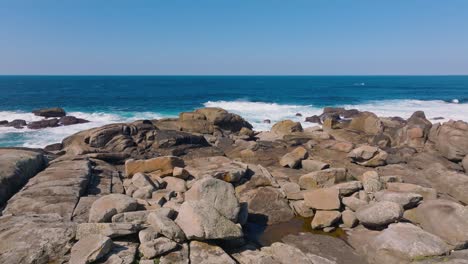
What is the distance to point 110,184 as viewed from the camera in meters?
15.6

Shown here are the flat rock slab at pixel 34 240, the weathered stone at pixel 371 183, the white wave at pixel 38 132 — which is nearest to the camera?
the flat rock slab at pixel 34 240

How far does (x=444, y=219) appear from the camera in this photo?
12.4 metres

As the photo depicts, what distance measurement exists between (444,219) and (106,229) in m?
11.1

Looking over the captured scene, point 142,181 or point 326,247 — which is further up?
point 142,181

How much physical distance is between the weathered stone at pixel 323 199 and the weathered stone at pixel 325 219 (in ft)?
1.13

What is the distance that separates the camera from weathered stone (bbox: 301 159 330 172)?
1892 centimetres

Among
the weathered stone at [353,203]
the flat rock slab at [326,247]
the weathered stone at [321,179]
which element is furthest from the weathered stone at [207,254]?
the weathered stone at [321,179]

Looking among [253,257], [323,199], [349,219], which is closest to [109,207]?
[253,257]

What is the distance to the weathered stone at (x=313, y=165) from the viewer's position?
18.9 meters

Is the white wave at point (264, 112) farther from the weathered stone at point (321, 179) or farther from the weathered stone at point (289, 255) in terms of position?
the weathered stone at point (289, 255)

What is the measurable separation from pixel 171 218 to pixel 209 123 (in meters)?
18.5

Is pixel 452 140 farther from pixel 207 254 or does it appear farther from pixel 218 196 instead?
pixel 207 254

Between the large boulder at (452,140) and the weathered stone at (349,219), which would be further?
the large boulder at (452,140)

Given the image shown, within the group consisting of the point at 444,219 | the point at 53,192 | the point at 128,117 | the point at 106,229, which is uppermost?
the point at 106,229
